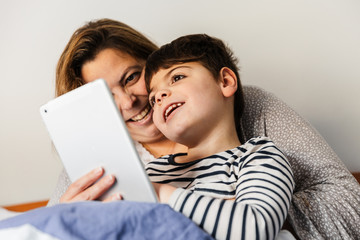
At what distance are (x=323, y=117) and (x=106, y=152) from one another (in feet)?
3.92

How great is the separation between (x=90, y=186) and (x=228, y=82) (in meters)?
0.51

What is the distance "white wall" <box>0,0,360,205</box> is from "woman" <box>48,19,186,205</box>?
0.30 m

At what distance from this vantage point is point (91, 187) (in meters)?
0.85

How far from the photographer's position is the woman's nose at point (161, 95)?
1.07m

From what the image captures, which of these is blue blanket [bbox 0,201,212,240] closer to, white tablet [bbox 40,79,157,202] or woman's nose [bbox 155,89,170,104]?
white tablet [bbox 40,79,157,202]

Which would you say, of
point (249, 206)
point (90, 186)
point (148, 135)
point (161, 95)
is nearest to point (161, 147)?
point (148, 135)

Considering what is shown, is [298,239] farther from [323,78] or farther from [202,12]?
[202,12]

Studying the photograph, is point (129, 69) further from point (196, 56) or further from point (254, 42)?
point (254, 42)

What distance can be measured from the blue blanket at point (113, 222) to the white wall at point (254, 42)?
3.79ft

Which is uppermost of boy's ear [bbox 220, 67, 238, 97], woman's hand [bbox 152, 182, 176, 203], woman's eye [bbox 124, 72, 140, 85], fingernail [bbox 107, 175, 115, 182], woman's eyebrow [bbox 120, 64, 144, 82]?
woman's eyebrow [bbox 120, 64, 144, 82]

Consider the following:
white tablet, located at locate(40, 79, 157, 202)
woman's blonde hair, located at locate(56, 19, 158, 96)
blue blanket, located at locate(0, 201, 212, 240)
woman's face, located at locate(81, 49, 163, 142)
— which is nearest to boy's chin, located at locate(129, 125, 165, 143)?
woman's face, located at locate(81, 49, 163, 142)

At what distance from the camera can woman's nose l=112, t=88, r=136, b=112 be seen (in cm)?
132

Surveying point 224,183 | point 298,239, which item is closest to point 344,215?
point 298,239

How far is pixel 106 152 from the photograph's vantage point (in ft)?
2.70
